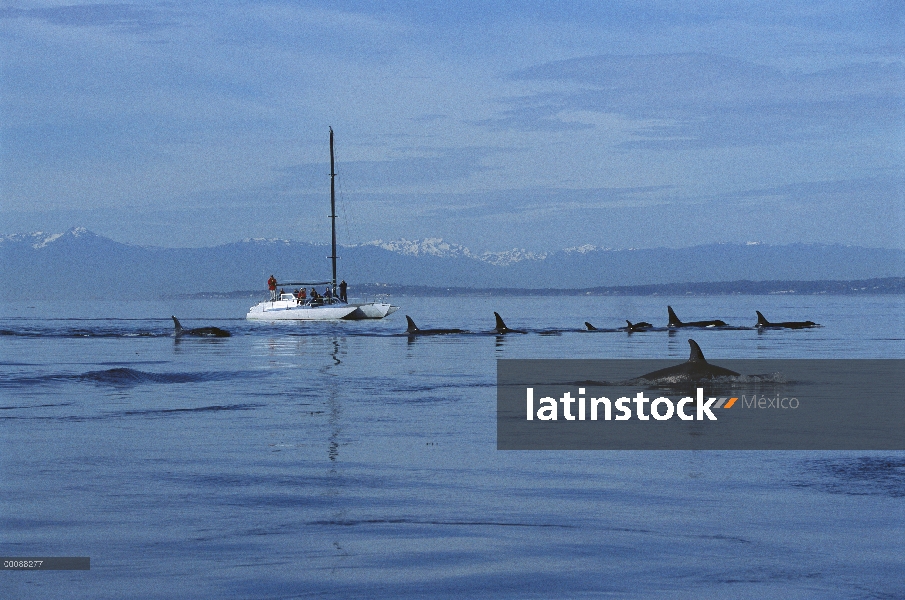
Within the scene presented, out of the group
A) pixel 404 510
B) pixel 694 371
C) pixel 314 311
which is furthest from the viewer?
pixel 314 311

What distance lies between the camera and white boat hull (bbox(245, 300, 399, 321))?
336 feet

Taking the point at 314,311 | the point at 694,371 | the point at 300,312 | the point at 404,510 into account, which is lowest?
the point at 404,510

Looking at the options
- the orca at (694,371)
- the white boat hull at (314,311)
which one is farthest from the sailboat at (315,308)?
the orca at (694,371)

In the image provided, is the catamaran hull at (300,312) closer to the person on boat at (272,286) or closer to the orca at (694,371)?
the person on boat at (272,286)

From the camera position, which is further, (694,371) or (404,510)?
(694,371)

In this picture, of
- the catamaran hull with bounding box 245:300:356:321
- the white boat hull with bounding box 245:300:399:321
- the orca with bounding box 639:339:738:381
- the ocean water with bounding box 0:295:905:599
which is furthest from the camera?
the white boat hull with bounding box 245:300:399:321

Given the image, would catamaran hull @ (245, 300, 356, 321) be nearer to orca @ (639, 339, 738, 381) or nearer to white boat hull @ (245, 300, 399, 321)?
white boat hull @ (245, 300, 399, 321)

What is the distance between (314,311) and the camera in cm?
10238

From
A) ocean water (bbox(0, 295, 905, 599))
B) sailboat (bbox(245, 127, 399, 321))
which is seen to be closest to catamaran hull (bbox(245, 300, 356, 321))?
sailboat (bbox(245, 127, 399, 321))

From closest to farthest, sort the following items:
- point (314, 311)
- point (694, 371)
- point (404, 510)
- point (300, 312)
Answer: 1. point (404, 510)
2. point (694, 371)
3. point (314, 311)
4. point (300, 312)

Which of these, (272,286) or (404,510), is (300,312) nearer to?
(272,286)

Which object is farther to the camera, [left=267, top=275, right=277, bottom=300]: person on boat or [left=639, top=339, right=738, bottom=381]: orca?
[left=267, top=275, right=277, bottom=300]: person on boat

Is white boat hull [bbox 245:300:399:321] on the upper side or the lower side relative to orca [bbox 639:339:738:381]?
upper

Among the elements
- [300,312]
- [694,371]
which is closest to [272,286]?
[300,312]
